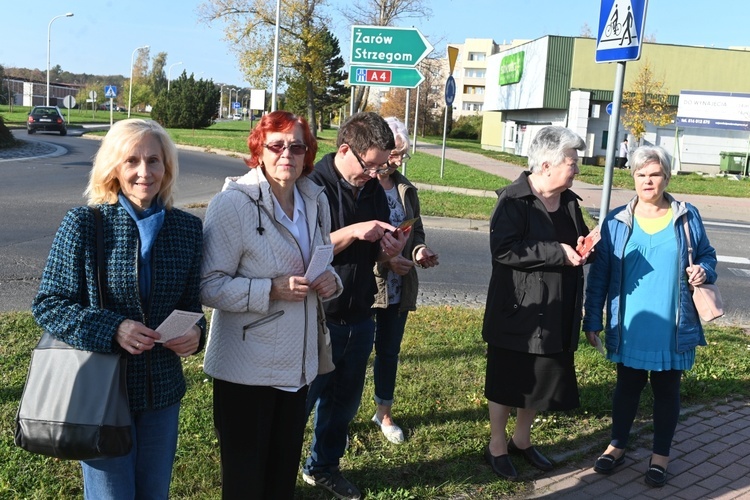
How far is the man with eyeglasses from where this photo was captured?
11.4 ft

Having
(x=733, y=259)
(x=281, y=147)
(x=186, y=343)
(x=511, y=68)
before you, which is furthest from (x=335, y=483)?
(x=511, y=68)

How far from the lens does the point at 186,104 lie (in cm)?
4984

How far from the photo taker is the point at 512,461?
423cm

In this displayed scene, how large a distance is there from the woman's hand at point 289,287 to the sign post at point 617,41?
2.82 metres

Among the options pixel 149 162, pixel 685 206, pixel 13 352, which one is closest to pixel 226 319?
pixel 149 162

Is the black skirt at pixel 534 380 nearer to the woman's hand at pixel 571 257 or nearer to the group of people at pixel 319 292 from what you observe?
the group of people at pixel 319 292

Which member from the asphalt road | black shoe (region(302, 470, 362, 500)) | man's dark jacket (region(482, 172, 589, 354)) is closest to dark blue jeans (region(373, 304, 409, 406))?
man's dark jacket (region(482, 172, 589, 354))

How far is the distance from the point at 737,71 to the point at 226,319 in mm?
41899

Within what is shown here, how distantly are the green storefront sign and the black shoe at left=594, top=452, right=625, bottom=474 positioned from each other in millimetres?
41798

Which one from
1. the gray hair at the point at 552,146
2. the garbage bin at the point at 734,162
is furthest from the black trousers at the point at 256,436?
the garbage bin at the point at 734,162

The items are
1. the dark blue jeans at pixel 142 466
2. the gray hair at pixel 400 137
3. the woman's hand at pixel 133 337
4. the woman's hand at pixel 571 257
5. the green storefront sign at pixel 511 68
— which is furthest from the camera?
the green storefront sign at pixel 511 68

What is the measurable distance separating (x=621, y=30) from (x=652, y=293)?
217 centimetres

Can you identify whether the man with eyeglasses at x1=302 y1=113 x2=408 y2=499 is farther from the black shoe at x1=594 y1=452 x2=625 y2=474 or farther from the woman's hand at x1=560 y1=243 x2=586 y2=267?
the black shoe at x1=594 y1=452 x2=625 y2=474

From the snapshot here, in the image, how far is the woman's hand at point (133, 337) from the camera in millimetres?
2410
